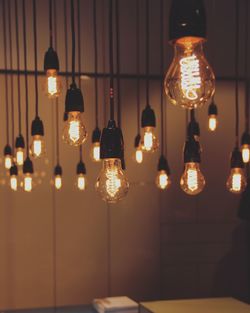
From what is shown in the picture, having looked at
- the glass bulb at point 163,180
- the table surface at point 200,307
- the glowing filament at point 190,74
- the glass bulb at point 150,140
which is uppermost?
the glowing filament at point 190,74

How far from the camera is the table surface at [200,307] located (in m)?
3.49

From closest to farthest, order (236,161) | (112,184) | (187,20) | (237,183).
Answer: (187,20) < (112,184) < (237,183) < (236,161)

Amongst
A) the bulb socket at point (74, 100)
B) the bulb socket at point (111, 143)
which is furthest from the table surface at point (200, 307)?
the bulb socket at point (111, 143)

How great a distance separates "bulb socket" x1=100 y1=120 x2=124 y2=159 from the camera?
213cm

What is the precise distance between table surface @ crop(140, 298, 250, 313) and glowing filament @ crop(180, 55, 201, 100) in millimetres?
2311

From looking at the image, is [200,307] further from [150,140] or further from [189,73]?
[189,73]

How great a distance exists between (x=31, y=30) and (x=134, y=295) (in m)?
3.15

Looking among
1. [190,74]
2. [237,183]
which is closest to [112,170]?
[190,74]

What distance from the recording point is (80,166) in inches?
188

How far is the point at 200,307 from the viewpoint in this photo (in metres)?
3.62

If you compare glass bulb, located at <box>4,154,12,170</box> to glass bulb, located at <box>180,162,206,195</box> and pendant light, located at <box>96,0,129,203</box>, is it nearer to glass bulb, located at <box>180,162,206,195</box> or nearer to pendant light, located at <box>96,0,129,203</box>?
glass bulb, located at <box>180,162,206,195</box>

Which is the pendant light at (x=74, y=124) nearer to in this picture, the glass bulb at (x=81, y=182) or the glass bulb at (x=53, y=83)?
the glass bulb at (x=53, y=83)

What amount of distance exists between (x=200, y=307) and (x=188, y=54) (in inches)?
99.3

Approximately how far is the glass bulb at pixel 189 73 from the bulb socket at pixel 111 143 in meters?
0.63
